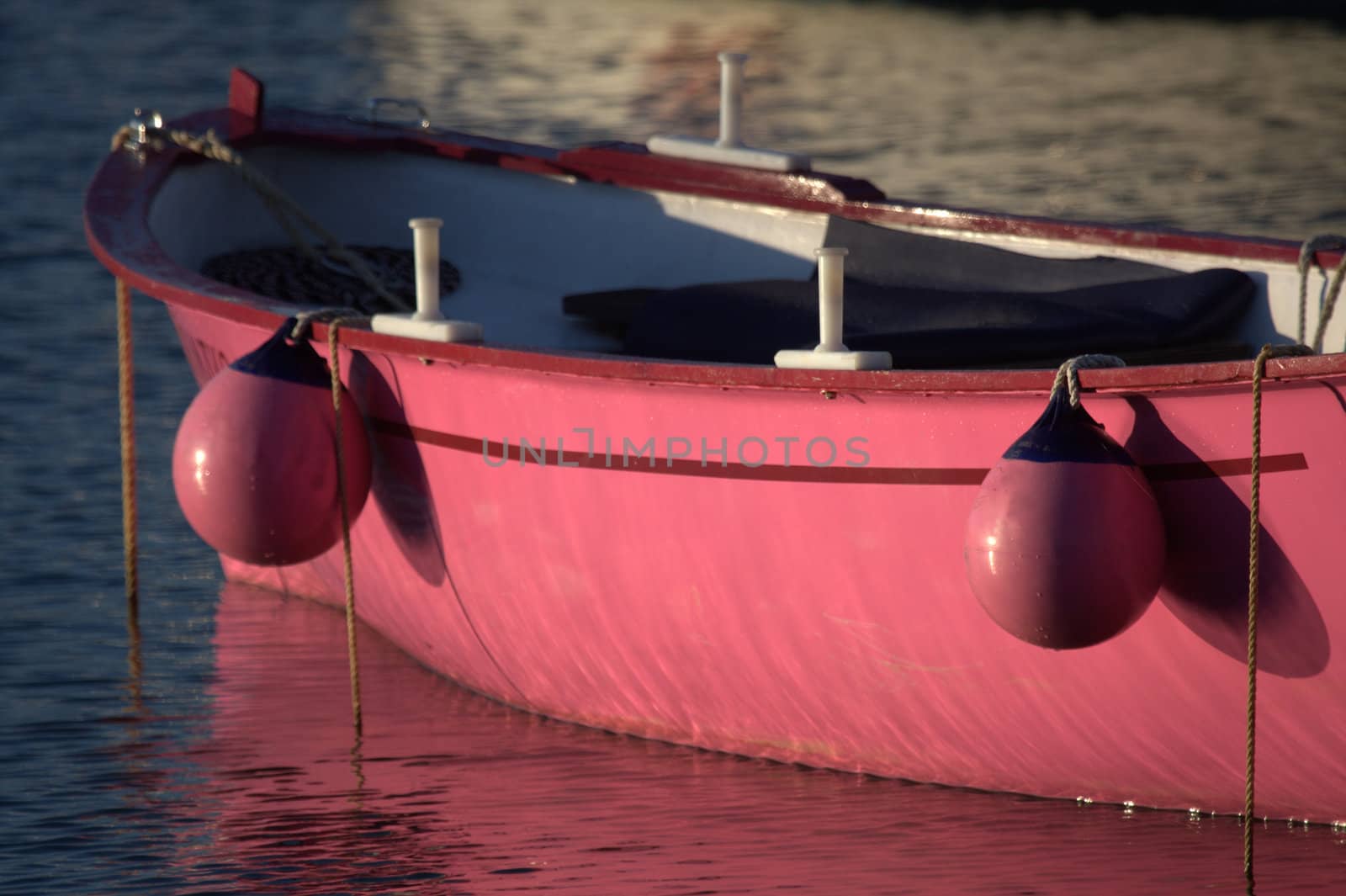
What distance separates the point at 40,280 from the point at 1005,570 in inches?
277

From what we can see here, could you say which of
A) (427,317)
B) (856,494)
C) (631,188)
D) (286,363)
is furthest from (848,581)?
(631,188)

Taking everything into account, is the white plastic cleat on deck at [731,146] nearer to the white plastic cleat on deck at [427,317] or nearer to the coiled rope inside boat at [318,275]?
the coiled rope inside boat at [318,275]

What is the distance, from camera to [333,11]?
2097 centimetres

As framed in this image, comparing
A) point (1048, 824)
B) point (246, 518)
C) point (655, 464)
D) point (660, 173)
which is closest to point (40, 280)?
point (660, 173)

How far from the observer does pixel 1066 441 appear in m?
3.88

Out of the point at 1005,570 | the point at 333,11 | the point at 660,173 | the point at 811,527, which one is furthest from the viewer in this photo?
the point at 333,11

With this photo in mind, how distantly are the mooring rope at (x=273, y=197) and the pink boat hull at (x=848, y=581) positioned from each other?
1177 mm

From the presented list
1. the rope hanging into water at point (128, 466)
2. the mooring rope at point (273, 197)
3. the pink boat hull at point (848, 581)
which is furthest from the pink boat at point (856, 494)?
the rope hanging into water at point (128, 466)

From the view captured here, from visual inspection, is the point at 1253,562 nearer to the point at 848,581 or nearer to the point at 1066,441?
the point at 1066,441

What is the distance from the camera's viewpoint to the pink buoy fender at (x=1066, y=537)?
150 inches

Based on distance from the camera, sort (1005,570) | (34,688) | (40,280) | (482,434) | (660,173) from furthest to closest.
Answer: (40,280) → (660,173) → (34,688) → (482,434) → (1005,570)

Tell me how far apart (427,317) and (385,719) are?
1134mm

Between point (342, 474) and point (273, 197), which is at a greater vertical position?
point (273, 197)

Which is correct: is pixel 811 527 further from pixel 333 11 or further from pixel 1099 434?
pixel 333 11
